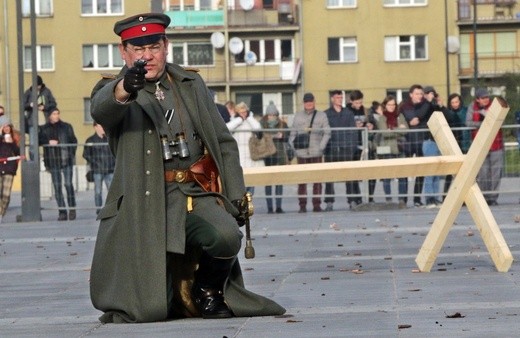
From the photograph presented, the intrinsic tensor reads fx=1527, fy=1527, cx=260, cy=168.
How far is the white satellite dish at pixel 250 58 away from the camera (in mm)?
78312

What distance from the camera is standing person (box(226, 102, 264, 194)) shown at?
23.0 m

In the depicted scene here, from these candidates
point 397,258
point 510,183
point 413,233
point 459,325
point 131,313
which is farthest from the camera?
point 510,183

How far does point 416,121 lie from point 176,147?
14.6m

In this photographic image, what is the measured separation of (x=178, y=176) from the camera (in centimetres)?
900

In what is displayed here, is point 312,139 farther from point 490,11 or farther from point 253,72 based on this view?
point 490,11

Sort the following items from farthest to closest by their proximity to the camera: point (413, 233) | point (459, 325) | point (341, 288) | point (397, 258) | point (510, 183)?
point (510, 183), point (413, 233), point (397, 258), point (341, 288), point (459, 325)

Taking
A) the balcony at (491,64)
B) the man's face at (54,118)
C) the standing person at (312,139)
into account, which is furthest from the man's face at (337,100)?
the balcony at (491,64)

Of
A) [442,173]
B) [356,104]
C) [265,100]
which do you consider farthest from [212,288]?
[265,100]

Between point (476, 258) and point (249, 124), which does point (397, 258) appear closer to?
point (476, 258)

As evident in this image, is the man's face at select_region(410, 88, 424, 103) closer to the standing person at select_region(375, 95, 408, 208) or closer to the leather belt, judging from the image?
the standing person at select_region(375, 95, 408, 208)

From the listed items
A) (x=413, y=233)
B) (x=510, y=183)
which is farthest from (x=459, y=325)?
(x=510, y=183)

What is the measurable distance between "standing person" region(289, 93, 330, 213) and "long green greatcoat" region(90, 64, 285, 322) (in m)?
13.6

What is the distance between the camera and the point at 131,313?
8.84 metres

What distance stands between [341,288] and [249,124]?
1315cm
